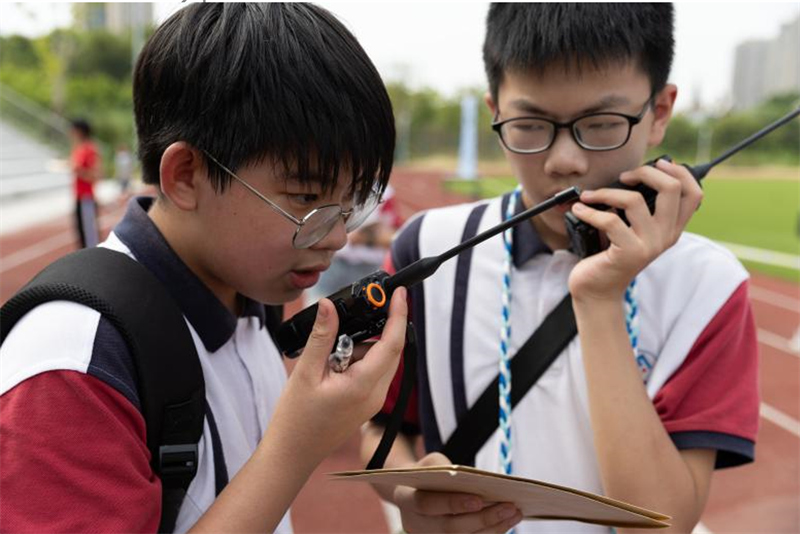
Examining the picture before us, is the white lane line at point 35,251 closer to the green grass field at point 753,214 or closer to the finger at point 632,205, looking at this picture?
the green grass field at point 753,214

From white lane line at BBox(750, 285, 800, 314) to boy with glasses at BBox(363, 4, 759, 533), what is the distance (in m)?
7.64

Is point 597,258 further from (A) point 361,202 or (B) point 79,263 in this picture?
(B) point 79,263

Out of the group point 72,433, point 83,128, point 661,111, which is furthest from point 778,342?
point 83,128

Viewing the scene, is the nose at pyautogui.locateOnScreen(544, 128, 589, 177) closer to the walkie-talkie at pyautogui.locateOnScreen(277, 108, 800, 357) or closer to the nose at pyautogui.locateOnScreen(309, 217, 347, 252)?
the walkie-talkie at pyautogui.locateOnScreen(277, 108, 800, 357)

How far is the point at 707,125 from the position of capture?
36969 millimetres

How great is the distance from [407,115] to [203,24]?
43864mm

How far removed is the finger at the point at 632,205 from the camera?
1236mm

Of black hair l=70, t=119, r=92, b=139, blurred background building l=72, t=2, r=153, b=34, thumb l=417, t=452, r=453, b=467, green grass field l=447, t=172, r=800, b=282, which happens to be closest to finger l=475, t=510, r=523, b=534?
thumb l=417, t=452, r=453, b=467

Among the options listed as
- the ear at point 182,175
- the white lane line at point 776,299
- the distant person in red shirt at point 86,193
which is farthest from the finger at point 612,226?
the white lane line at point 776,299

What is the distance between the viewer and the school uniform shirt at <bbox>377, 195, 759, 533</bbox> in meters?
1.30

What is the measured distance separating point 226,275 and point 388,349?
309 mm

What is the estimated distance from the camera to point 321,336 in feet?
3.17

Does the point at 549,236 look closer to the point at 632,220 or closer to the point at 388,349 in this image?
the point at 632,220

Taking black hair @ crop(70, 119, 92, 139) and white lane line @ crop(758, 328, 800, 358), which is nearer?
white lane line @ crop(758, 328, 800, 358)
